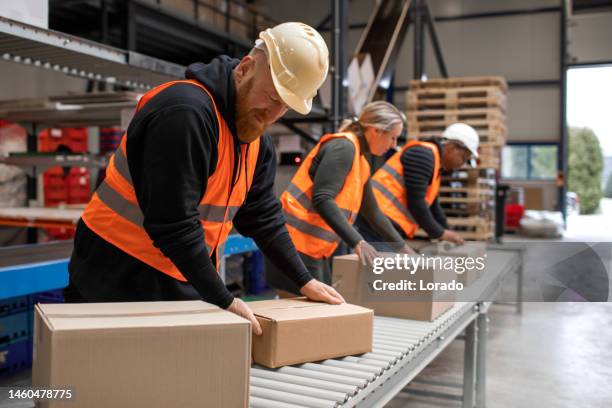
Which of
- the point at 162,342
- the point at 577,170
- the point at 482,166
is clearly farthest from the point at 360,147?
the point at 577,170

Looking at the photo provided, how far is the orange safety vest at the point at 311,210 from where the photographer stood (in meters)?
3.14

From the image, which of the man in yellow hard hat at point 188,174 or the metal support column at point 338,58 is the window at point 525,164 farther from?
the man in yellow hard hat at point 188,174

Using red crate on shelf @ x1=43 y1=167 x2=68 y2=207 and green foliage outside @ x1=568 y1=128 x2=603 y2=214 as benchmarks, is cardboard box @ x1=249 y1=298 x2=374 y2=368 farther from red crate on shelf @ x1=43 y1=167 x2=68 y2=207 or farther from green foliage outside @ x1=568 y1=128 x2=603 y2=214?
green foliage outside @ x1=568 y1=128 x2=603 y2=214

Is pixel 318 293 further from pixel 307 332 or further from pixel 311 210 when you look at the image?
pixel 311 210

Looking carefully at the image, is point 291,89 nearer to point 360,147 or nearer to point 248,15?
point 360,147

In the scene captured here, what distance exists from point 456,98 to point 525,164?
35.4 feet

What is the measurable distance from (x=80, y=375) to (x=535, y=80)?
16584 mm

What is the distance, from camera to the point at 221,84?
1.66 m

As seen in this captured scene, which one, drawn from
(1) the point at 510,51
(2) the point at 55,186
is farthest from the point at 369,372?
(1) the point at 510,51

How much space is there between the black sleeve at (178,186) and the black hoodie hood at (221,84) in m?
0.12

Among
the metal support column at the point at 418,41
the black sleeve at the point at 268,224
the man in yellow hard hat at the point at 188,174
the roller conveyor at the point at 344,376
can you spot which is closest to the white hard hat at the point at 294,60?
the man in yellow hard hat at the point at 188,174

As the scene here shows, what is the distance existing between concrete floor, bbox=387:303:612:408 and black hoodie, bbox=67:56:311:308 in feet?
9.29

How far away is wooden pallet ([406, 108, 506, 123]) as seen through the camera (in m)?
6.94

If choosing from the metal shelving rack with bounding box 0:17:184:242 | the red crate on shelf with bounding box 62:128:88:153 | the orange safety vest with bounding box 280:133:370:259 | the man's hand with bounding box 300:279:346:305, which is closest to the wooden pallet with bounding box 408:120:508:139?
the metal shelving rack with bounding box 0:17:184:242
